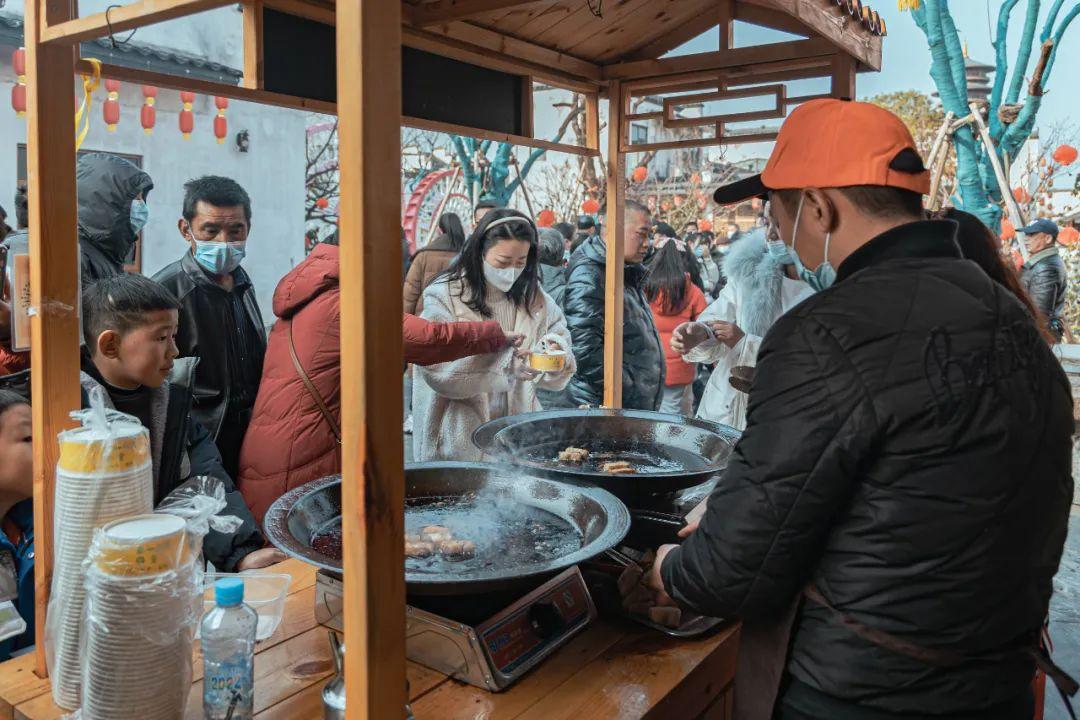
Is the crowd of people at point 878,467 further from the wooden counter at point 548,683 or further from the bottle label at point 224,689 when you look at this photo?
the bottle label at point 224,689

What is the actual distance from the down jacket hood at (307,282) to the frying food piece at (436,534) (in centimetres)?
144

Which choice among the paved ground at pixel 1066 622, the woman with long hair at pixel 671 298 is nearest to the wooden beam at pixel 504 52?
the woman with long hair at pixel 671 298

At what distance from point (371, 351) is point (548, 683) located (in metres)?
0.95

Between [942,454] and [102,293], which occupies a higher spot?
[102,293]

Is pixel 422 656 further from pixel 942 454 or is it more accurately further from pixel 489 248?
pixel 489 248

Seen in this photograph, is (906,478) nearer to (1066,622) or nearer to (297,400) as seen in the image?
(297,400)

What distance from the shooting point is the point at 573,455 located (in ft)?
9.76

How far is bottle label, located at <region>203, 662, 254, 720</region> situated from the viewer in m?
1.49

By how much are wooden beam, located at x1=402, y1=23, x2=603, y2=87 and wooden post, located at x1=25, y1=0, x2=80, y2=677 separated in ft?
6.07

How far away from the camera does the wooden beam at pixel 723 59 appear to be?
3660 millimetres

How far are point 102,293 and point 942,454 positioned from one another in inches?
92.4

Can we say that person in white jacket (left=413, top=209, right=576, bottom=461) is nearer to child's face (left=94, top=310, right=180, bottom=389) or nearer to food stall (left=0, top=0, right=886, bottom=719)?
food stall (left=0, top=0, right=886, bottom=719)

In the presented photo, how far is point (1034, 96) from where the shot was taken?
9125 millimetres

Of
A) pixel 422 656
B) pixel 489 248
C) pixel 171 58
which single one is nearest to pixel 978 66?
pixel 171 58
